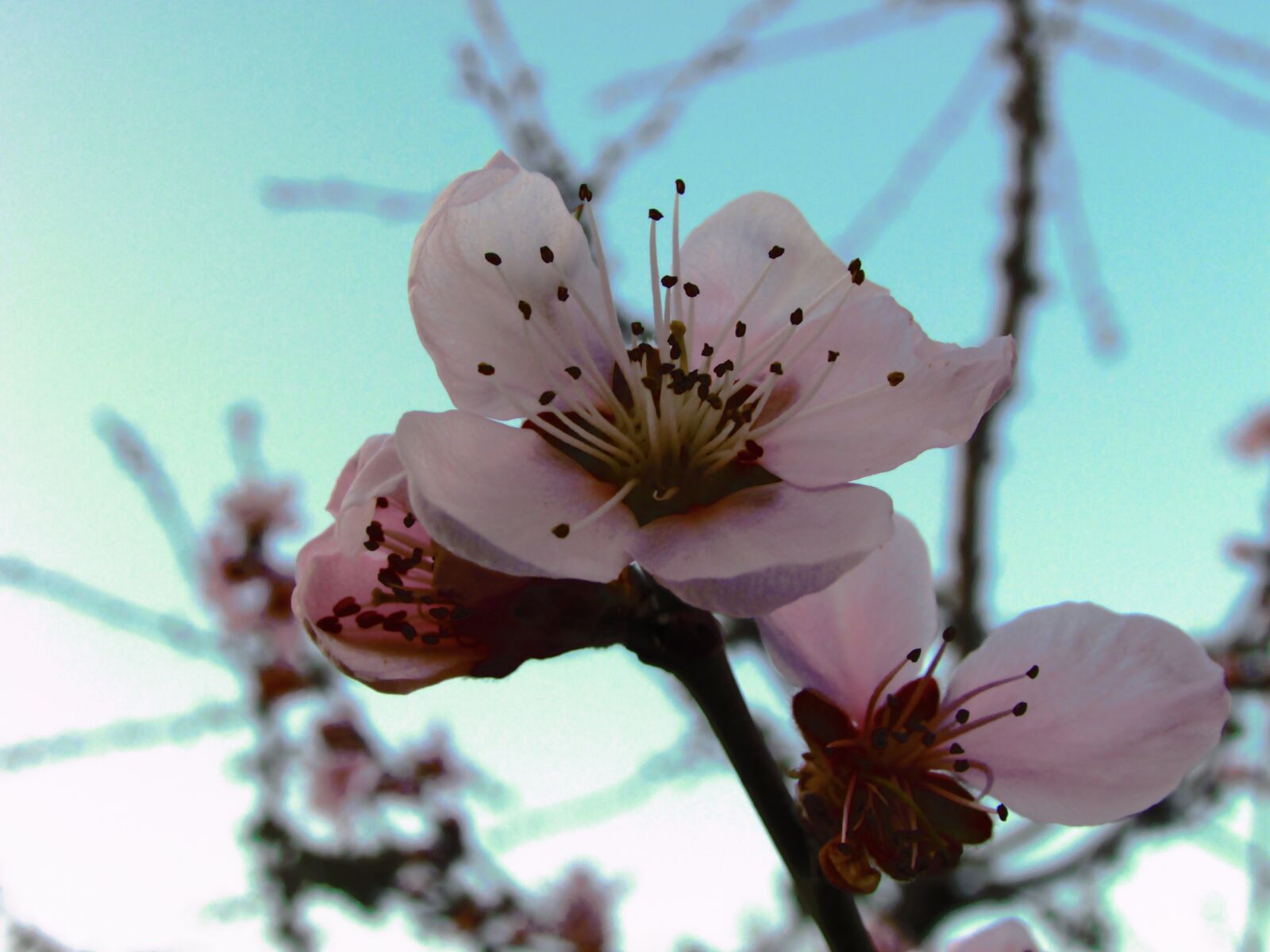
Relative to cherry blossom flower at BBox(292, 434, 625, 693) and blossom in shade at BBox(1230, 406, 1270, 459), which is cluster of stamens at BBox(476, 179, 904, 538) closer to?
cherry blossom flower at BBox(292, 434, 625, 693)

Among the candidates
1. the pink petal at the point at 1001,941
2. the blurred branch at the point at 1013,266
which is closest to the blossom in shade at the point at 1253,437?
the blurred branch at the point at 1013,266

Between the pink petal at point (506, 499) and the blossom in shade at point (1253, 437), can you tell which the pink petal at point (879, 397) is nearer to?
the pink petal at point (506, 499)

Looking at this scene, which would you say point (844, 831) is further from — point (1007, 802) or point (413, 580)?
point (413, 580)

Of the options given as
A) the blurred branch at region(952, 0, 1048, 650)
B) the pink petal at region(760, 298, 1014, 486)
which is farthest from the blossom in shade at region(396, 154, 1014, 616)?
the blurred branch at region(952, 0, 1048, 650)

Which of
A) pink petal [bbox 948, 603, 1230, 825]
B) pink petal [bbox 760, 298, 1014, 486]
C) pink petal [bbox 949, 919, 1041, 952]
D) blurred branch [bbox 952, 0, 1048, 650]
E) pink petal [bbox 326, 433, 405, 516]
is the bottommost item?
pink petal [bbox 949, 919, 1041, 952]

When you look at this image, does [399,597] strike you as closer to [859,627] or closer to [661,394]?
[661,394]

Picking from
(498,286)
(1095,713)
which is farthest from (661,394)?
(1095,713)
